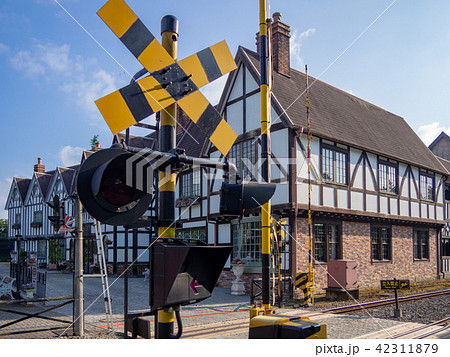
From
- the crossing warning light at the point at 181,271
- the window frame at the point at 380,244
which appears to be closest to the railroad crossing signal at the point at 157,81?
the crossing warning light at the point at 181,271

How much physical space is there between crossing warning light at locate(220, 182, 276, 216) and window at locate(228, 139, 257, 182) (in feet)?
39.8

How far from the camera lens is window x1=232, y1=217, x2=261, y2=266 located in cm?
1611

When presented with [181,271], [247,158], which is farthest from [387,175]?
[181,271]

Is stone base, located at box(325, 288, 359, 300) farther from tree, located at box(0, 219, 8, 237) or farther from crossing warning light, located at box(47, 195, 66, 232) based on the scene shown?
tree, located at box(0, 219, 8, 237)

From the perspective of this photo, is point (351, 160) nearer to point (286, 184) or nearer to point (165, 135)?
point (286, 184)

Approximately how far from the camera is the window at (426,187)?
72.3 feet

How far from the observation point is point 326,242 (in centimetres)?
1603

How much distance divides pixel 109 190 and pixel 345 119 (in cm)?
1736

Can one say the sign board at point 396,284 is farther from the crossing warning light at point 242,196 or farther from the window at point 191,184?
the window at point 191,184

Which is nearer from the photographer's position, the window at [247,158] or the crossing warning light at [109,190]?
the crossing warning light at [109,190]

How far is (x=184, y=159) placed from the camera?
3.53 meters

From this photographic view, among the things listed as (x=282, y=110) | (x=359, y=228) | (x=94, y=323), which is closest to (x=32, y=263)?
(x=94, y=323)

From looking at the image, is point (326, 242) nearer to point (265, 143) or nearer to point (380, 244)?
point (380, 244)

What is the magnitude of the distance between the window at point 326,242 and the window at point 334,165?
1.91m
